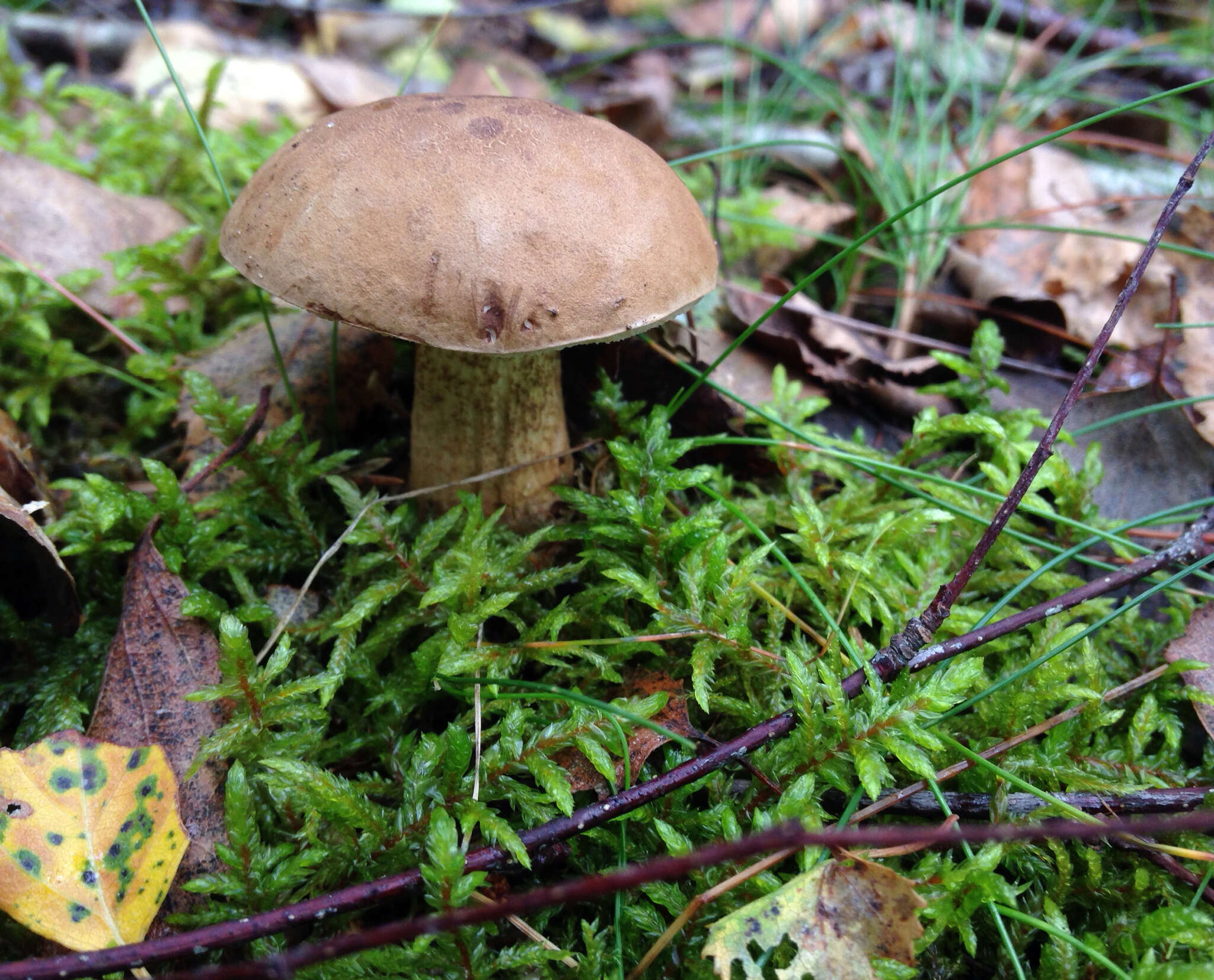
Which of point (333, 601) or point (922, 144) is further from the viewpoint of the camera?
point (922, 144)

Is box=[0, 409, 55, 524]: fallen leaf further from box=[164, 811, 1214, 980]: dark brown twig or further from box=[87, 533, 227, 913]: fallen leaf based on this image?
box=[164, 811, 1214, 980]: dark brown twig

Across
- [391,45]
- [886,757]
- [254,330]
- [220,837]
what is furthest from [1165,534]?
[391,45]

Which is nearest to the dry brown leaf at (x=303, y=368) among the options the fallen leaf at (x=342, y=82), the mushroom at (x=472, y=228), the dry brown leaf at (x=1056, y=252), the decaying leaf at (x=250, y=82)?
the mushroom at (x=472, y=228)

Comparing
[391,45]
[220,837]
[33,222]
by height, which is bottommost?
[220,837]

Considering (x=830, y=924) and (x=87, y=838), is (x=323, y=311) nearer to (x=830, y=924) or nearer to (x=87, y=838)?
(x=87, y=838)

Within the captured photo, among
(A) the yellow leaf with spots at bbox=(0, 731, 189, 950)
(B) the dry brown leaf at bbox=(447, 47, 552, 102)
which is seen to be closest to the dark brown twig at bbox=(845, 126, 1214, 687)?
(A) the yellow leaf with spots at bbox=(0, 731, 189, 950)

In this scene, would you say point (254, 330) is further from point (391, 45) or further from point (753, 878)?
point (391, 45)
